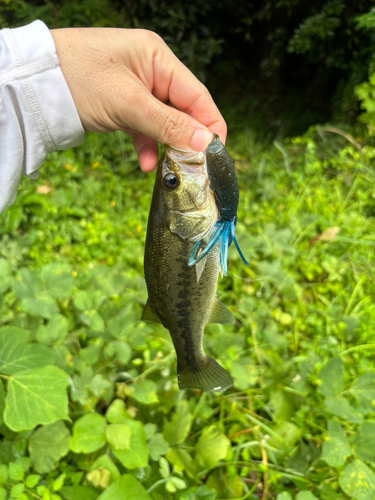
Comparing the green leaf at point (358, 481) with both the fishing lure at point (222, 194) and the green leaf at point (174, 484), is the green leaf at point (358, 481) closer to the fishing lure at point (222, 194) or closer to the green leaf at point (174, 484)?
the green leaf at point (174, 484)

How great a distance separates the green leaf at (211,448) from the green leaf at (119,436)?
0.46 m

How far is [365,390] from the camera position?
5.89 ft

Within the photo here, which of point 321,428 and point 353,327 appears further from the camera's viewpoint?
point 353,327

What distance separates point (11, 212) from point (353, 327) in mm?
2681

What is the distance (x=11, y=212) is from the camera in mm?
2658

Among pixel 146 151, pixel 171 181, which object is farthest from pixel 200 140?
pixel 146 151

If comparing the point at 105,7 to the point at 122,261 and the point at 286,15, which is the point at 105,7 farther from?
the point at 122,261

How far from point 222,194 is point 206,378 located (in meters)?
0.81

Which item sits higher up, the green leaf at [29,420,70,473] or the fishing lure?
the fishing lure

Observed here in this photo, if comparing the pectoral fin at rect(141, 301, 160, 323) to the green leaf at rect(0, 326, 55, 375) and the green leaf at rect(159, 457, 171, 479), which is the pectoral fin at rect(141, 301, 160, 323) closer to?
the green leaf at rect(0, 326, 55, 375)

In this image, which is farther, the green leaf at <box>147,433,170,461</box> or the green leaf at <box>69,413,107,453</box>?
the green leaf at <box>147,433,170,461</box>

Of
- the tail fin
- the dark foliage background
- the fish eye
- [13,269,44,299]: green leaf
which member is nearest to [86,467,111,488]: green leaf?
the tail fin

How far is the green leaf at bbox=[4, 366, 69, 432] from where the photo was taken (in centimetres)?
126

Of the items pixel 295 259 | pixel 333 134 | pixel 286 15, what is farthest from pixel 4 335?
pixel 286 15
